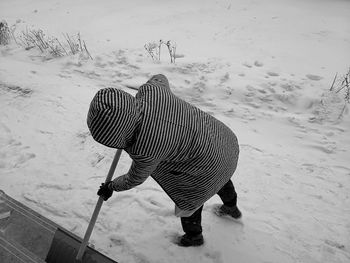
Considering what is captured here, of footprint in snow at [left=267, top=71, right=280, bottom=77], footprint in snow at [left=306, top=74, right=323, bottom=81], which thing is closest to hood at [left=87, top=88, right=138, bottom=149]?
footprint in snow at [left=267, top=71, right=280, bottom=77]

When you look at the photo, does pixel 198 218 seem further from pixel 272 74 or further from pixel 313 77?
pixel 313 77

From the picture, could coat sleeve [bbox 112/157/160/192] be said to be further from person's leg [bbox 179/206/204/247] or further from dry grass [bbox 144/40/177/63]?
dry grass [bbox 144/40/177/63]

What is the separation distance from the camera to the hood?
1.15 m

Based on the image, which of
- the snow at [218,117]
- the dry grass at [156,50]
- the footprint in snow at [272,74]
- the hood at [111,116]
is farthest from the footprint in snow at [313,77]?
the hood at [111,116]

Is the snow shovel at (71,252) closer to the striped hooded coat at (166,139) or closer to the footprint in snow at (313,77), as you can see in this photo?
the striped hooded coat at (166,139)

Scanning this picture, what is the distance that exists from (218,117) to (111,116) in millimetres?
2509

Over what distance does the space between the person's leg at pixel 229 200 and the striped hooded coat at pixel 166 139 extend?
0.36 meters

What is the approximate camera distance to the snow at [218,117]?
2.27 metres

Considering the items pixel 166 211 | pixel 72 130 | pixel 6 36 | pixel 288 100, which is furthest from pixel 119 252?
pixel 6 36

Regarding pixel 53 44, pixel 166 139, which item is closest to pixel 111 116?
pixel 166 139

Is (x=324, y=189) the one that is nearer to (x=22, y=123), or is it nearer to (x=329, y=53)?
(x=329, y=53)

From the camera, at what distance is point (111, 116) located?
1146 millimetres

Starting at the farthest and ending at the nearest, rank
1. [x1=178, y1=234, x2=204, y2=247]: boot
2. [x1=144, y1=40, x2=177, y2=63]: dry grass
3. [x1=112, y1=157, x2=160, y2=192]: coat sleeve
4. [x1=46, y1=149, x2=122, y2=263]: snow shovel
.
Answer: [x1=144, y1=40, x2=177, y2=63]: dry grass < [x1=178, y1=234, x2=204, y2=247]: boot < [x1=46, y1=149, x2=122, y2=263]: snow shovel < [x1=112, y1=157, x2=160, y2=192]: coat sleeve

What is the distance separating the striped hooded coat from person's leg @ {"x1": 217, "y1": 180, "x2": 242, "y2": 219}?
365mm
